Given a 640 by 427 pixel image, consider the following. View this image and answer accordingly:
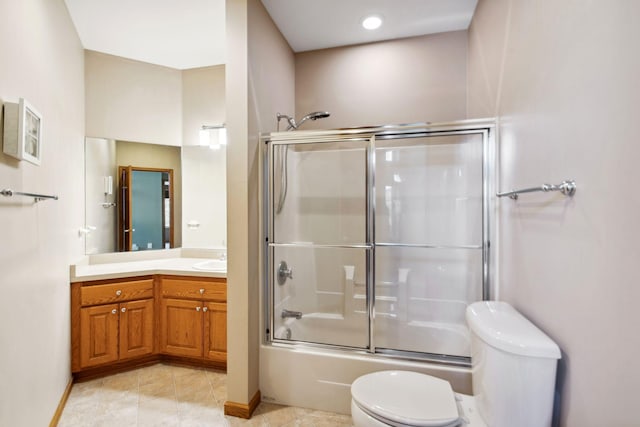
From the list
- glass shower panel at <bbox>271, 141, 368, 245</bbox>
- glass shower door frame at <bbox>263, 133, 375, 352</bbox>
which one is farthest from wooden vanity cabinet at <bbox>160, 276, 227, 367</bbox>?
glass shower panel at <bbox>271, 141, 368, 245</bbox>

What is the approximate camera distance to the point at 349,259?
246 centimetres

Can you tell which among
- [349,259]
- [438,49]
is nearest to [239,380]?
[349,259]

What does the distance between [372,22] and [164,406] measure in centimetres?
318

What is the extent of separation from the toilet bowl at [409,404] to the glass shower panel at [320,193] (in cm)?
99

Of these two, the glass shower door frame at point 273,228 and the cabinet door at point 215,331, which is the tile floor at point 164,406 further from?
the glass shower door frame at point 273,228

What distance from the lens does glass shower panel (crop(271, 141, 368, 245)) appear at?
90.0 inches

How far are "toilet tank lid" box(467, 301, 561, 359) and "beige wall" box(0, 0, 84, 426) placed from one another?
1971 mm

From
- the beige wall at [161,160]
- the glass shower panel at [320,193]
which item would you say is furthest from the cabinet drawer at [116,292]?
the glass shower panel at [320,193]

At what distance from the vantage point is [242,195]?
2.04m

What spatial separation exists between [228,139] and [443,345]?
1.99 metres

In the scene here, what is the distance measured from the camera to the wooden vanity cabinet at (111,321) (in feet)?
7.63

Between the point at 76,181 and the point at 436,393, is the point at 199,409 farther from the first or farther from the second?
the point at 76,181

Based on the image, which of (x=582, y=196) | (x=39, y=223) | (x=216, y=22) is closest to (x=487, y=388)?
(x=582, y=196)

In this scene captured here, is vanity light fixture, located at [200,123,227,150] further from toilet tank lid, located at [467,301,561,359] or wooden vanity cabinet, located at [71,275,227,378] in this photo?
toilet tank lid, located at [467,301,561,359]
